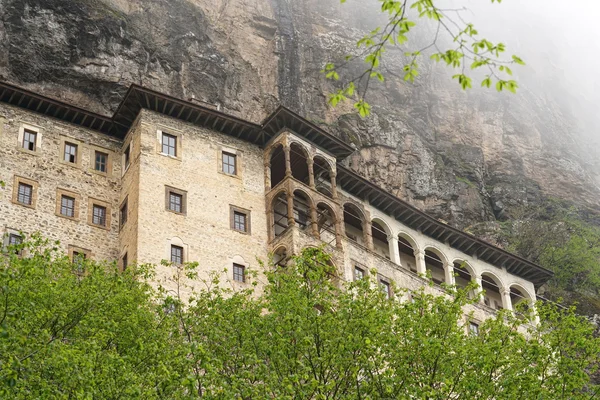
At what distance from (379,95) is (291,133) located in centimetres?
2629

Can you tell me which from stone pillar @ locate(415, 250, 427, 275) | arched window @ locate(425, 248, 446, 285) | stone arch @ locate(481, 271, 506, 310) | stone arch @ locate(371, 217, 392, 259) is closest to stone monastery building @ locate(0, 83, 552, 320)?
stone arch @ locate(371, 217, 392, 259)

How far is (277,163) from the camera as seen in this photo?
45281 mm

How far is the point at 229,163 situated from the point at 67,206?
8.04 m

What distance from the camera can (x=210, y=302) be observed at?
2439cm

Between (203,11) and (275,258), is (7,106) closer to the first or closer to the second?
(275,258)

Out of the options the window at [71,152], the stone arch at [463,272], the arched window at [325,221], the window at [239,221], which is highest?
the window at [71,152]

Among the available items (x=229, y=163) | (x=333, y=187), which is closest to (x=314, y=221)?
(x=333, y=187)

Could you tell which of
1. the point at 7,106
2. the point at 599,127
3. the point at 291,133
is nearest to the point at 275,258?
the point at 291,133

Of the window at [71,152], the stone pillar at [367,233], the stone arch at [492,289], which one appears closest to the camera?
the window at [71,152]

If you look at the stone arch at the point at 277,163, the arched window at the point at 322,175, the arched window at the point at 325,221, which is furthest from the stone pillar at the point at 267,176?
the arched window at the point at 325,221

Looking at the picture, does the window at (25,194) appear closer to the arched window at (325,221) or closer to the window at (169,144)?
the window at (169,144)

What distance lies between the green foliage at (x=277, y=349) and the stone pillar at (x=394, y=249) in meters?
21.8

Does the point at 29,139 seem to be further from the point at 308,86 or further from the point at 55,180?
the point at 308,86

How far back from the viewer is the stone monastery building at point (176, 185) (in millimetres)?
38656
